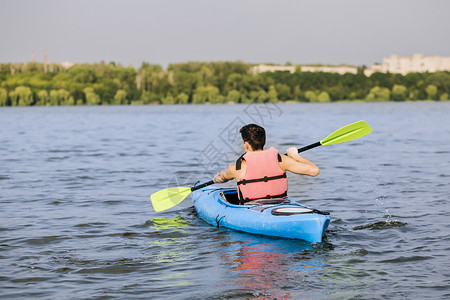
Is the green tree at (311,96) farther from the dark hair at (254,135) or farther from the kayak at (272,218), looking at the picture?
the dark hair at (254,135)

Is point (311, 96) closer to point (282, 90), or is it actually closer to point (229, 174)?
point (282, 90)

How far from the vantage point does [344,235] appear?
677cm

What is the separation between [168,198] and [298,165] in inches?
118

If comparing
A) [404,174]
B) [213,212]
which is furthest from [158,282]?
[404,174]

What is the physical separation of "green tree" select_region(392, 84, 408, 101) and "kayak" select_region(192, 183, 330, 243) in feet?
316

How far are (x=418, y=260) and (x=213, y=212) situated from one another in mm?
2802

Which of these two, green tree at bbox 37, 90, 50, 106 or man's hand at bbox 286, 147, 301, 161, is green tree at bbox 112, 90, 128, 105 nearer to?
green tree at bbox 37, 90, 50, 106

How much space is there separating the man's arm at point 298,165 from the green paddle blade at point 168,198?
253 centimetres

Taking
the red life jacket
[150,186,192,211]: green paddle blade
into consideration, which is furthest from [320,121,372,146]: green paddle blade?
[150,186,192,211]: green paddle blade

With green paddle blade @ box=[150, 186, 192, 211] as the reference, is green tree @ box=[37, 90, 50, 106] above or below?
above

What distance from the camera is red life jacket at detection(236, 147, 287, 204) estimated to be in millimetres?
6539

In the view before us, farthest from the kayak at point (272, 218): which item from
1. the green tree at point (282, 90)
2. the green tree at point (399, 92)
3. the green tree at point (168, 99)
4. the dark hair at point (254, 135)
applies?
the green tree at point (399, 92)

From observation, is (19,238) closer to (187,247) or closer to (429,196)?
(187,247)

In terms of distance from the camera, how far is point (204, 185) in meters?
8.30
